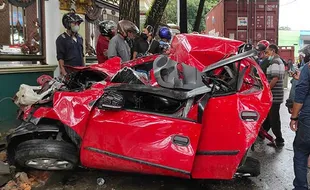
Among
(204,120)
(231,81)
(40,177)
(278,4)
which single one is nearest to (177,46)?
(231,81)

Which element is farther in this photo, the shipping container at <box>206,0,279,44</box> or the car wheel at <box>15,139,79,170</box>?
the shipping container at <box>206,0,279,44</box>

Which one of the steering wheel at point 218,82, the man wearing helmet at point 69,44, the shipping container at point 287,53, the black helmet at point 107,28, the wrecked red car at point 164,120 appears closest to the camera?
the wrecked red car at point 164,120

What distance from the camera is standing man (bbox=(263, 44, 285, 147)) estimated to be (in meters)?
5.49

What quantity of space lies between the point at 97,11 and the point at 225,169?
24.5 feet

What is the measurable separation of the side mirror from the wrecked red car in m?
0.01

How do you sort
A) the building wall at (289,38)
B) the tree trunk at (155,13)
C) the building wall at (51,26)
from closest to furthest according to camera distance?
the building wall at (51,26), the tree trunk at (155,13), the building wall at (289,38)

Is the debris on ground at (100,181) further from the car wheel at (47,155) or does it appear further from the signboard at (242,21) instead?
the signboard at (242,21)

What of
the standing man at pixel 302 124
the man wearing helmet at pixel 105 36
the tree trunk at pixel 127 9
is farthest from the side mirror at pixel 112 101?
the tree trunk at pixel 127 9

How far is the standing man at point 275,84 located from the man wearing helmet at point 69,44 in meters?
3.40

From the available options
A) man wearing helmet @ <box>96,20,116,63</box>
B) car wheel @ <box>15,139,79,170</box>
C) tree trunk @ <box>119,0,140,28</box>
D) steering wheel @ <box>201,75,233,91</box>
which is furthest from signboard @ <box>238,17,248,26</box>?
car wheel @ <box>15,139,79,170</box>

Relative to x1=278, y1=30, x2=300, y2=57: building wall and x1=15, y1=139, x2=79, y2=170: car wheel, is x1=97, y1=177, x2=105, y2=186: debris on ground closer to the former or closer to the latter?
x1=15, y1=139, x2=79, y2=170: car wheel

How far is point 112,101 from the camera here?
3.35 metres

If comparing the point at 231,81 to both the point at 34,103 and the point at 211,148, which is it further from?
the point at 34,103

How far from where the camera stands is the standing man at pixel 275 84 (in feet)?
18.0
